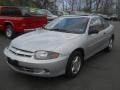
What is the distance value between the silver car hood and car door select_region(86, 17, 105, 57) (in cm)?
57

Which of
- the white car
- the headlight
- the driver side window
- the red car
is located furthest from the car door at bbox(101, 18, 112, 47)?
the red car

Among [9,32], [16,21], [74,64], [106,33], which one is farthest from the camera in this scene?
[9,32]

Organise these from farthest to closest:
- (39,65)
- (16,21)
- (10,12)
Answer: (10,12) → (16,21) → (39,65)

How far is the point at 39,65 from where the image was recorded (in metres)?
4.44

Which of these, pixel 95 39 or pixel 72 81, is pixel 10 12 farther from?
pixel 72 81

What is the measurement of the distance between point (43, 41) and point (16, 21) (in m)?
5.89

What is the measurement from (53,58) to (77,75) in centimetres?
109

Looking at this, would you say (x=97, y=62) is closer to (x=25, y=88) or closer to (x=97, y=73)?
(x=97, y=73)

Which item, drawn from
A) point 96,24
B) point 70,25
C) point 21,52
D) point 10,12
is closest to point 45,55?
point 21,52

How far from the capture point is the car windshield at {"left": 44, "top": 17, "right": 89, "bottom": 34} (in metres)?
5.89

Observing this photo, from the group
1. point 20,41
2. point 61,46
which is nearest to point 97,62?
point 61,46

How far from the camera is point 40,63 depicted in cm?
444

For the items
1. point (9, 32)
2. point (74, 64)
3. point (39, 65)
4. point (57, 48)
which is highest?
point (57, 48)

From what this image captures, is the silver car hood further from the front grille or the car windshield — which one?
the car windshield
